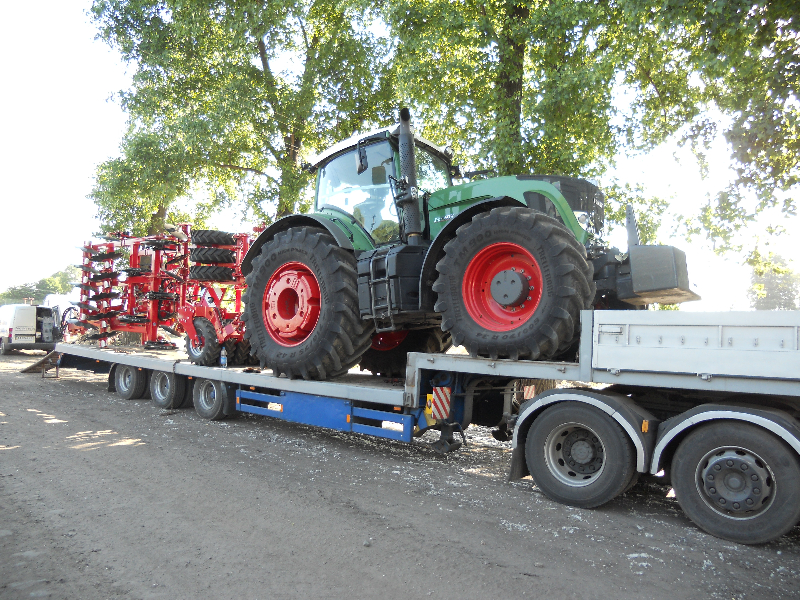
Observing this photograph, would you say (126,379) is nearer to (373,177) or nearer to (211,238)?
(211,238)

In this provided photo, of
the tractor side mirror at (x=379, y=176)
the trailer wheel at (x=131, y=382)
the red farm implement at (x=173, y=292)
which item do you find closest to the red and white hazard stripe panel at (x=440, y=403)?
the tractor side mirror at (x=379, y=176)

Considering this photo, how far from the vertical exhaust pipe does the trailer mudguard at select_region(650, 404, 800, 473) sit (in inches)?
119

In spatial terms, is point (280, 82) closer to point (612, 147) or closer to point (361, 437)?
point (612, 147)

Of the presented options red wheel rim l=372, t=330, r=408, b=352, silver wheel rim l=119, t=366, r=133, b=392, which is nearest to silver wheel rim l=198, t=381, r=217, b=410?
red wheel rim l=372, t=330, r=408, b=352

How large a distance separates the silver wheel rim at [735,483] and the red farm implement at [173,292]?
6504 mm

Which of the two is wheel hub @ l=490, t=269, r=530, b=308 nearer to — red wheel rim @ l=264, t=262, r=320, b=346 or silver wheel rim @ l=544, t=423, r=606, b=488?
silver wheel rim @ l=544, t=423, r=606, b=488

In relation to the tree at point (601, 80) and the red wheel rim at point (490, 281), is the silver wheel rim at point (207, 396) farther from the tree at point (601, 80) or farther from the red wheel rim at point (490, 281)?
the tree at point (601, 80)

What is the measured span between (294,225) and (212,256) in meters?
2.69

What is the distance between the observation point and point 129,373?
1043cm

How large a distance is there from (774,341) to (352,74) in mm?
13359

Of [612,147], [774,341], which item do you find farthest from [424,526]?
[612,147]

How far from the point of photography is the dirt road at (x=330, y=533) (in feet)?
10.6

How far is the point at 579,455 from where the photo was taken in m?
4.60

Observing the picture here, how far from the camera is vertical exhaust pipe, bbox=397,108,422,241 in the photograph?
19.9 feet
